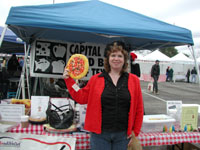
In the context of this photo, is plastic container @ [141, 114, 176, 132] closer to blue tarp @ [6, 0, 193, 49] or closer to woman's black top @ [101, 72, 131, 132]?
woman's black top @ [101, 72, 131, 132]

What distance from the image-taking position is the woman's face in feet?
5.71

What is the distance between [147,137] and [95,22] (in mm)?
1674

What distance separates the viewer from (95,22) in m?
2.39

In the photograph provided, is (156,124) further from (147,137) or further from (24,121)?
(24,121)

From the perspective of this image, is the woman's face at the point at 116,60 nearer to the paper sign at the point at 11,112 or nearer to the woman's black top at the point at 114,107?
the woman's black top at the point at 114,107

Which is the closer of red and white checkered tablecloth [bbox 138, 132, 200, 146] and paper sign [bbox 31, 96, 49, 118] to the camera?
red and white checkered tablecloth [bbox 138, 132, 200, 146]

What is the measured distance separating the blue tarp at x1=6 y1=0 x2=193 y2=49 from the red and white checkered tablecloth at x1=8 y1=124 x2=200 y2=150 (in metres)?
1.28

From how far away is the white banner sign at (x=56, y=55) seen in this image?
3486 mm

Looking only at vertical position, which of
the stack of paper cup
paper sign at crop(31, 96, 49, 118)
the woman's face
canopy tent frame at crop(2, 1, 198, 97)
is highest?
canopy tent frame at crop(2, 1, 198, 97)

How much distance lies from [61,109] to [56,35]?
1.90 meters

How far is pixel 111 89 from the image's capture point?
170cm

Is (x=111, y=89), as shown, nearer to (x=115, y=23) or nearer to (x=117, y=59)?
(x=117, y=59)

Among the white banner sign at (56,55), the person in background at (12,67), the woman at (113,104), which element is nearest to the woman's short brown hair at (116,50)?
the woman at (113,104)

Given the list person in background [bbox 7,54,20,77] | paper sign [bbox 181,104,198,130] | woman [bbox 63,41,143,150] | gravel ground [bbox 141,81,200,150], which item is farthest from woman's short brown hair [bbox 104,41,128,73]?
person in background [bbox 7,54,20,77]
